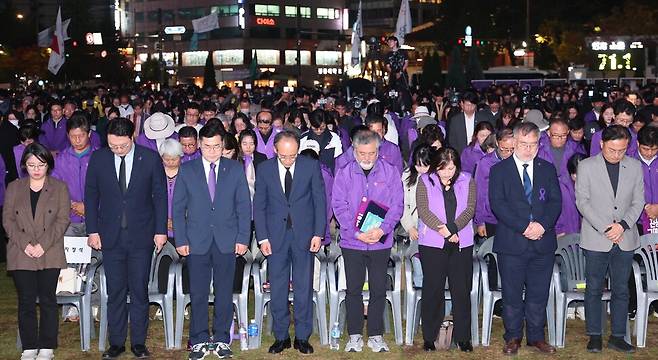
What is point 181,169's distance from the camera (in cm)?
759

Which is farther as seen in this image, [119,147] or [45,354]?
[45,354]

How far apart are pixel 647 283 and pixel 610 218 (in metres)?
0.84

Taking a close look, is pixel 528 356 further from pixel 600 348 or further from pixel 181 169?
pixel 181 169

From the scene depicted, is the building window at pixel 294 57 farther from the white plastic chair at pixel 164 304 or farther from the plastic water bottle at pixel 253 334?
the plastic water bottle at pixel 253 334

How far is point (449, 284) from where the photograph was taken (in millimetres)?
7758

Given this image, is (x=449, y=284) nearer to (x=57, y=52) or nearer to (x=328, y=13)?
(x=57, y=52)

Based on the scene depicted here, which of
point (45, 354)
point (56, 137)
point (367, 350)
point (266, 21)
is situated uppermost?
point (266, 21)

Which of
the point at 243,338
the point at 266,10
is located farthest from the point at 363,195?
the point at 266,10

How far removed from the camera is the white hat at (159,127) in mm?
10477

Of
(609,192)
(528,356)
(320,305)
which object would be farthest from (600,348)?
(320,305)

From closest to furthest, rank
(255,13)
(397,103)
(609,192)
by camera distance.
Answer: (609,192) < (397,103) < (255,13)

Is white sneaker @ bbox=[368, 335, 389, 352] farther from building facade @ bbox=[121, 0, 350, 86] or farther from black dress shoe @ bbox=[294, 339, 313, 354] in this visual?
building facade @ bbox=[121, 0, 350, 86]

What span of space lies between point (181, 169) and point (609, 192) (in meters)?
3.58

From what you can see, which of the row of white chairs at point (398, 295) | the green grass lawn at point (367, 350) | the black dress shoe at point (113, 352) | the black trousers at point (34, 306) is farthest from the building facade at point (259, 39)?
the black trousers at point (34, 306)
